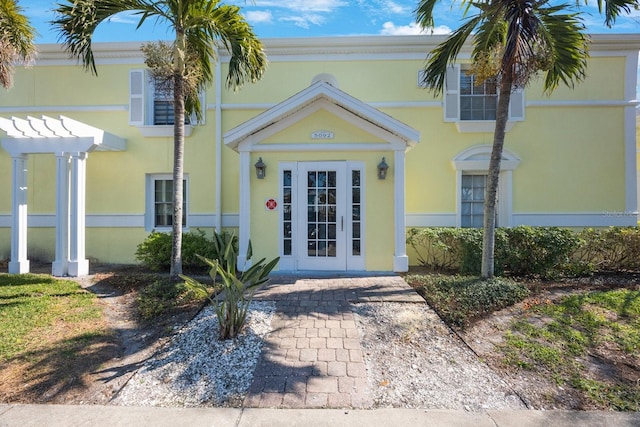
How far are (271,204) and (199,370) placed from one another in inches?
172

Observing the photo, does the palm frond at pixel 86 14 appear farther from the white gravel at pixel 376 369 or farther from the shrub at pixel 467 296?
the shrub at pixel 467 296

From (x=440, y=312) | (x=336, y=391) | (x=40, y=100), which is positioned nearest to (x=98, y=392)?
(x=336, y=391)

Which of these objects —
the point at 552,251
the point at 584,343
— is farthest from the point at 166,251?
the point at 552,251

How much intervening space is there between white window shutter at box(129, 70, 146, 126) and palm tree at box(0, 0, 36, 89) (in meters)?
2.50

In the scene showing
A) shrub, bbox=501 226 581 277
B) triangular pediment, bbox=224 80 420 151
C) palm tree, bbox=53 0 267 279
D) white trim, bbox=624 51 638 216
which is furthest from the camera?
white trim, bbox=624 51 638 216

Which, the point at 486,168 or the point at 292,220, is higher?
the point at 486,168

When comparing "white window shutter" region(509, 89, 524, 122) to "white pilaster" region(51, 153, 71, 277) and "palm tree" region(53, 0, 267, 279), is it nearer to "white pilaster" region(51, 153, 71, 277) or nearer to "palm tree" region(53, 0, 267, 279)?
"palm tree" region(53, 0, 267, 279)

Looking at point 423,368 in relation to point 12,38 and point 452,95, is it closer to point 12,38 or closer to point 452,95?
point 452,95

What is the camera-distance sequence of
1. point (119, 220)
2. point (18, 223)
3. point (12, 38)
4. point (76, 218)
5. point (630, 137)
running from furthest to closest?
point (119, 220)
point (630, 137)
point (18, 223)
point (76, 218)
point (12, 38)

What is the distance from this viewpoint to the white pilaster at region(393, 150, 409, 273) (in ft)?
24.6

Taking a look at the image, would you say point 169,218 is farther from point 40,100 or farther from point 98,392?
point 98,392

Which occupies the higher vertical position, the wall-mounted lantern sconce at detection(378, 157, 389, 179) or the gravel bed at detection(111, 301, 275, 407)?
the wall-mounted lantern sconce at detection(378, 157, 389, 179)

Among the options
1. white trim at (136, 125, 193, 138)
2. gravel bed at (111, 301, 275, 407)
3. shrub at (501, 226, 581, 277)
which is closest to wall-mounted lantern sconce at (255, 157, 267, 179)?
white trim at (136, 125, 193, 138)

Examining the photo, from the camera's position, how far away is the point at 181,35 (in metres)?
6.16
